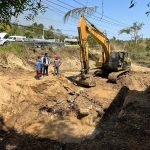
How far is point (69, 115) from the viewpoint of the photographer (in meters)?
19.1

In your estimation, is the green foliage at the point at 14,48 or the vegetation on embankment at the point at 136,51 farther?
the vegetation on embankment at the point at 136,51

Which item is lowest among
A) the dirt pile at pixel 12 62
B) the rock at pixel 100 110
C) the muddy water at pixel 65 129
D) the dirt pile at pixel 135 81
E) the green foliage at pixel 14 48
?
the muddy water at pixel 65 129

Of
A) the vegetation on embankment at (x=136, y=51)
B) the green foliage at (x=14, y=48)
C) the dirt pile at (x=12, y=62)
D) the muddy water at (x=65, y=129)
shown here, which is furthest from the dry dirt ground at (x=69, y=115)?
the vegetation on embankment at (x=136, y=51)

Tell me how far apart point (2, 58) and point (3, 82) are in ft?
27.7

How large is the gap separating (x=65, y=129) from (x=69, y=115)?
1618 mm

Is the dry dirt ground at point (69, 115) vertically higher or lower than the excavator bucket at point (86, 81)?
lower

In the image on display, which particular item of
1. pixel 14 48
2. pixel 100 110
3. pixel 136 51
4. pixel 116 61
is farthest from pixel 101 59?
pixel 136 51

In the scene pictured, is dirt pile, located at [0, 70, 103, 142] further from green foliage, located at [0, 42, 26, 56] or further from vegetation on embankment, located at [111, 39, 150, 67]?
vegetation on embankment, located at [111, 39, 150, 67]

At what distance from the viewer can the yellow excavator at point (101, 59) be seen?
22.3 meters

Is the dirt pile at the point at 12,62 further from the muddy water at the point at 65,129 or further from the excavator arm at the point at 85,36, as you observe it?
the muddy water at the point at 65,129

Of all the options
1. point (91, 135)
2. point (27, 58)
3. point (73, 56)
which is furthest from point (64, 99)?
point (73, 56)

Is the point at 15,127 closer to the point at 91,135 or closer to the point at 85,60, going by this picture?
the point at 91,135

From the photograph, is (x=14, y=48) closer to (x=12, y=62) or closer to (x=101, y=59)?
(x=12, y=62)

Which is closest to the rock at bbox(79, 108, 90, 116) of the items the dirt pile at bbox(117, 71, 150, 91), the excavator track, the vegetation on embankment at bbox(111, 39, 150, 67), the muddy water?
the muddy water
